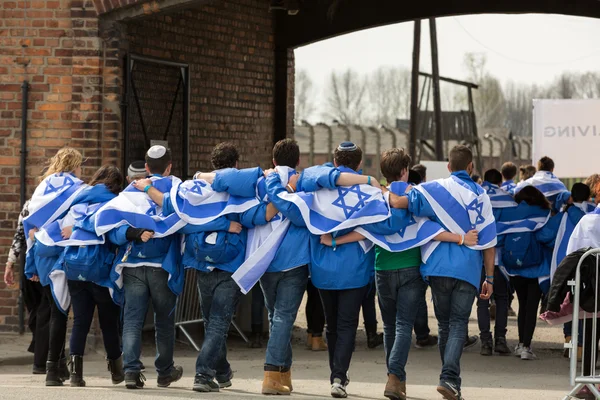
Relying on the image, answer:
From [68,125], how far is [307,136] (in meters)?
39.3

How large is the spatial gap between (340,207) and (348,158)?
384mm

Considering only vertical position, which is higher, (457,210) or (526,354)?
(457,210)

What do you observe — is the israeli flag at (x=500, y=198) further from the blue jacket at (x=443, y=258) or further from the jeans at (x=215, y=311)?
the jeans at (x=215, y=311)

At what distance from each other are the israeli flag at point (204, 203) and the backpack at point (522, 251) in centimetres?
398

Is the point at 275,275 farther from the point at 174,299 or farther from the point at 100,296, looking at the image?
the point at 100,296

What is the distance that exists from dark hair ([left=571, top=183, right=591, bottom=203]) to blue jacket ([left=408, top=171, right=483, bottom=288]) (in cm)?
314

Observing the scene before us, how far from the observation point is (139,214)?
28.0ft

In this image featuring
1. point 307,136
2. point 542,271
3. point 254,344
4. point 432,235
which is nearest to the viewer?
point 432,235

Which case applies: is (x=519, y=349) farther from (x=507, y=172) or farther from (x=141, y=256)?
(x=141, y=256)

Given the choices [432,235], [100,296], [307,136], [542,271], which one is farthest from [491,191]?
[307,136]

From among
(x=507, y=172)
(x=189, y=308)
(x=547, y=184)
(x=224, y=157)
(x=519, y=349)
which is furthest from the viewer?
(x=507, y=172)

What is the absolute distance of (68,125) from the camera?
11422 mm

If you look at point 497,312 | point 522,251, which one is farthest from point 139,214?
point 497,312

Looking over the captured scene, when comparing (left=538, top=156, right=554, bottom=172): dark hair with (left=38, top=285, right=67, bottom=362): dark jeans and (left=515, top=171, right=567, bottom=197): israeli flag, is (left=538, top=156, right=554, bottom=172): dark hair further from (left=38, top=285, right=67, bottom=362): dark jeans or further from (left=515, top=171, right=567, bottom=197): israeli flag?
(left=38, top=285, right=67, bottom=362): dark jeans
